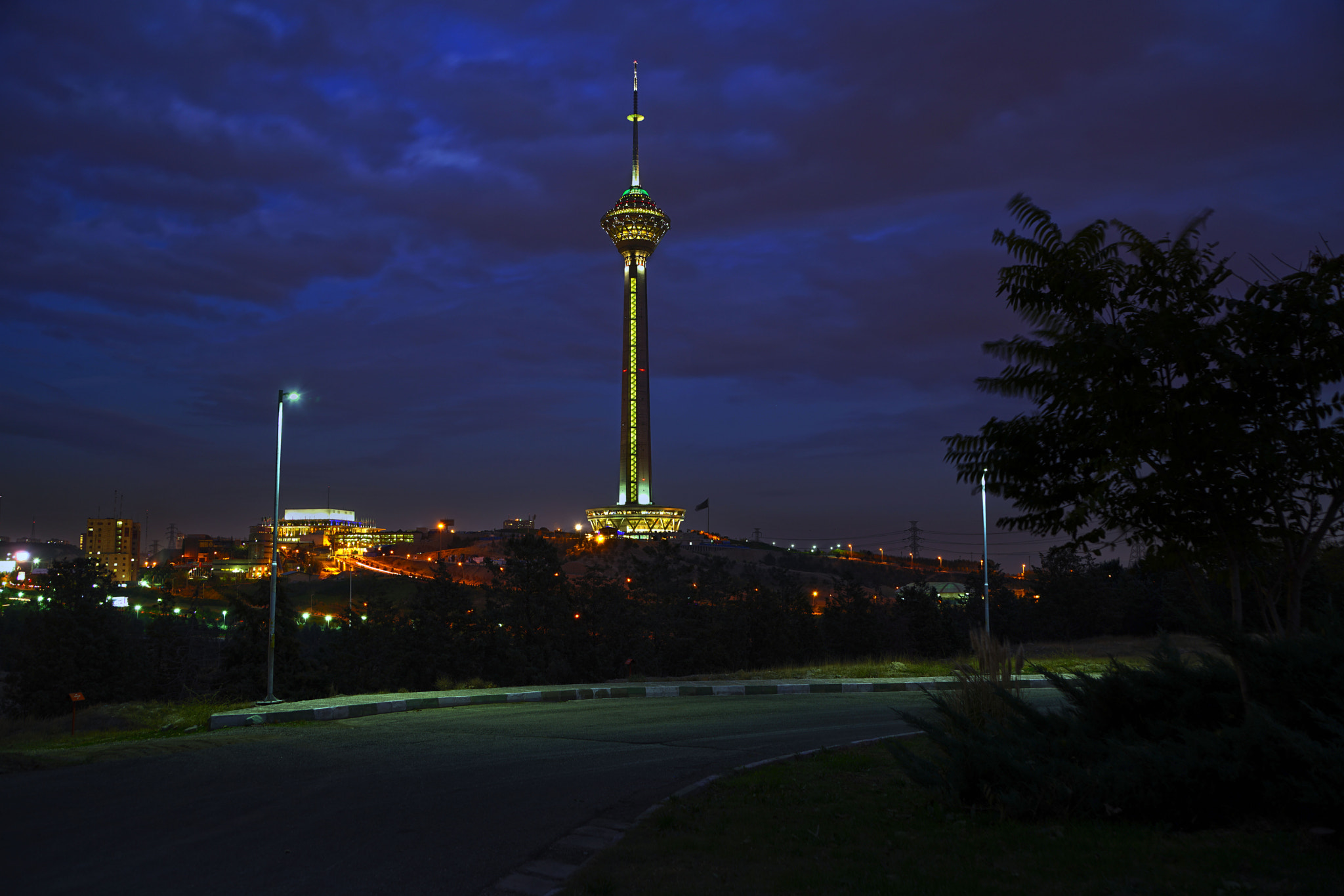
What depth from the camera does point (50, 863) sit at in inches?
266

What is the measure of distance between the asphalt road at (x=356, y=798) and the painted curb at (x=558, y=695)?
1.18 m

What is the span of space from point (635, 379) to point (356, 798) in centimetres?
13471

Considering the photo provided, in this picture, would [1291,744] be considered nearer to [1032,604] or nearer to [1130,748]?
[1130,748]

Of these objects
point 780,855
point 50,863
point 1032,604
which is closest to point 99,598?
point 50,863

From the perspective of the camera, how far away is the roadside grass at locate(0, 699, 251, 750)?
1452 centimetres

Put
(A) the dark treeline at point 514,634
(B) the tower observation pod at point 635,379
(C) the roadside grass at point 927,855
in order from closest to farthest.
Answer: (C) the roadside grass at point 927,855, (A) the dark treeline at point 514,634, (B) the tower observation pod at point 635,379

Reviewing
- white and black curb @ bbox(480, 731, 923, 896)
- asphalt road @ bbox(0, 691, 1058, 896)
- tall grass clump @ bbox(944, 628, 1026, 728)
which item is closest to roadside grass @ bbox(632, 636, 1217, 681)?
asphalt road @ bbox(0, 691, 1058, 896)

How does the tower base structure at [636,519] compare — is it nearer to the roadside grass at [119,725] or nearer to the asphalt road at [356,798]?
the roadside grass at [119,725]

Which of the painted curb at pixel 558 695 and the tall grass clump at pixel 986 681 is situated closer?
the tall grass clump at pixel 986 681

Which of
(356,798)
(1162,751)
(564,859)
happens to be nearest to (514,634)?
(356,798)

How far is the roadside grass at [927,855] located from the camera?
5.36 metres

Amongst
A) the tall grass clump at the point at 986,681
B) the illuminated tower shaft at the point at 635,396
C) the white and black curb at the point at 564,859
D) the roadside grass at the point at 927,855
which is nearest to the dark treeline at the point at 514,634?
the tall grass clump at the point at 986,681

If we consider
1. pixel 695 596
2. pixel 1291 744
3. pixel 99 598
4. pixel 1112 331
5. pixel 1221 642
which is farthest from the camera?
pixel 695 596

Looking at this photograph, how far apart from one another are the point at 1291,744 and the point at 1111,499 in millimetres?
2665
